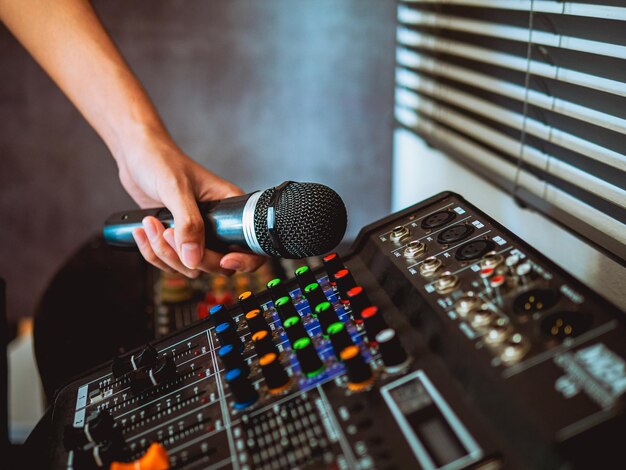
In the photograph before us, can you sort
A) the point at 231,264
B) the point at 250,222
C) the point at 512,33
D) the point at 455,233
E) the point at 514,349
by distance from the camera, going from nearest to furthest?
the point at 514,349 → the point at 455,233 → the point at 250,222 → the point at 231,264 → the point at 512,33

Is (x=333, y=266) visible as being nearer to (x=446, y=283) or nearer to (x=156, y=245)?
(x=446, y=283)

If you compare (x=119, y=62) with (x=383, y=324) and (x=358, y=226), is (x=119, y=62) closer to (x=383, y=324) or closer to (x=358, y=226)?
(x=383, y=324)

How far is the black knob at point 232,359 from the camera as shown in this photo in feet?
2.21

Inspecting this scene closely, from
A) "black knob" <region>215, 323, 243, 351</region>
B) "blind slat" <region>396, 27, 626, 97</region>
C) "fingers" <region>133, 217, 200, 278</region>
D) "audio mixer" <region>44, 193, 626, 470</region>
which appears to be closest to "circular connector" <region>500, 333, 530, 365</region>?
"audio mixer" <region>44, 193, 626, 470</region>

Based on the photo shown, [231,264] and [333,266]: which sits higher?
[231,264]

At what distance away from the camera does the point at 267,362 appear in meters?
0.64

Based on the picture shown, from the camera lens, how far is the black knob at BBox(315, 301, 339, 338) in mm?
683

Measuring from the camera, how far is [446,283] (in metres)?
0.65

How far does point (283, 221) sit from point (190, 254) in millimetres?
178

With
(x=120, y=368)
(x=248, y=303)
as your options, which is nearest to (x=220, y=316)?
(x=248, y=303)

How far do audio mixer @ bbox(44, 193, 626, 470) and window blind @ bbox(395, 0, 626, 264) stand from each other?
23 cm

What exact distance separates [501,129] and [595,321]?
709mm

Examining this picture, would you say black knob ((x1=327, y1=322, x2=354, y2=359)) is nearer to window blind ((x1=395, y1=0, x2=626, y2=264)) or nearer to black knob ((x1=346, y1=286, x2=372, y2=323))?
black knob ((x1=346, y1=286, x2=372, y2=323))

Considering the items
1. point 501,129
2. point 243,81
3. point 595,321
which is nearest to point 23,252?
point 243,81
